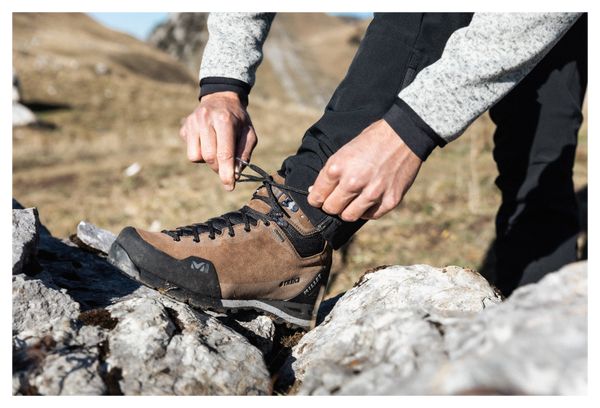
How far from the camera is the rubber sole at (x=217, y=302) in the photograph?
2453mm

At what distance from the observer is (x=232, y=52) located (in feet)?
9.23

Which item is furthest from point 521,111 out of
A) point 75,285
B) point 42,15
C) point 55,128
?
point 42,15

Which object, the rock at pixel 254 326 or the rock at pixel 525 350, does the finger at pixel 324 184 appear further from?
the rock at pixel 525 350

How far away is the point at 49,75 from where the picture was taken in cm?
2345

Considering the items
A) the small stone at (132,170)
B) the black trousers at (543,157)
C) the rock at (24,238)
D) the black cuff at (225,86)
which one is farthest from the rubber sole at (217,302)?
the small stone at (132,170)

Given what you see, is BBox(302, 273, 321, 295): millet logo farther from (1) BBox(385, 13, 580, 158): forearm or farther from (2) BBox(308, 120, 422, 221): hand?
(1) BBox(385, 13, 580, 158): forearm

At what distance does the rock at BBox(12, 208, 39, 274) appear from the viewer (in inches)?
90.1

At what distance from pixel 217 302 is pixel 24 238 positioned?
2.73 feet

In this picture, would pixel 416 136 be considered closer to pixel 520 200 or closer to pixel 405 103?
pixel 405 103

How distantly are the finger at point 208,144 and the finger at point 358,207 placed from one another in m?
0.66

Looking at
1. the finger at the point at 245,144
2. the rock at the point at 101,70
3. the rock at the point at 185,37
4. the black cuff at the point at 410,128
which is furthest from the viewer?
the rock at the point at 185,37

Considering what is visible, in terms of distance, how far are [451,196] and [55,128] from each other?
12.6 meters

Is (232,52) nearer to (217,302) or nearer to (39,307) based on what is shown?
(217,302)

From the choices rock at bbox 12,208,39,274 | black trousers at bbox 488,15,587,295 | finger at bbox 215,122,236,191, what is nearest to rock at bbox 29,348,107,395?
rock at bbox 12,208,39,274
